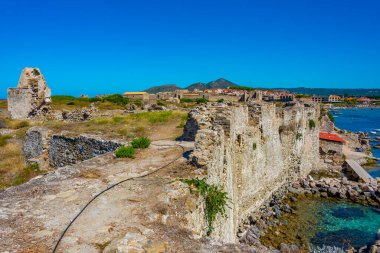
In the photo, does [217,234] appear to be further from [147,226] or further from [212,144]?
[147,226]

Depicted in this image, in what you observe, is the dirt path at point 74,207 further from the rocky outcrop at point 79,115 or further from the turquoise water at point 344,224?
the rocky outcrop at point 79,115

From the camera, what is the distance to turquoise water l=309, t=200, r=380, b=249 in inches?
470

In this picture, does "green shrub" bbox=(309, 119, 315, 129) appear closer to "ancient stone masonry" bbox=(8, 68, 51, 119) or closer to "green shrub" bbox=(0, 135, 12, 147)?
"green shrub" bbox=(0, 135, 12, 147)

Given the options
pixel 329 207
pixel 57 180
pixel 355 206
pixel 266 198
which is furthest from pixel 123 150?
pixel 355 206

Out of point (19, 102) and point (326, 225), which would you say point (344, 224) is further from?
point (19, 102)

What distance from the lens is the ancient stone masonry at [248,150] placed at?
7.69 m

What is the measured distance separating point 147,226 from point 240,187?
7268mm

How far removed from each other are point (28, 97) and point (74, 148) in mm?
12821

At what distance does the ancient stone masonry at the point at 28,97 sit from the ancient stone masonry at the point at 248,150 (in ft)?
51.1

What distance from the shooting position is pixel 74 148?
12.1m

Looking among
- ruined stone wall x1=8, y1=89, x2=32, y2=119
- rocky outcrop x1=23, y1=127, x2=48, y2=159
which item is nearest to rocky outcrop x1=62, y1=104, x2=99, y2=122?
ruined stone wall x1=8, y1=89, x2=32, y2=119

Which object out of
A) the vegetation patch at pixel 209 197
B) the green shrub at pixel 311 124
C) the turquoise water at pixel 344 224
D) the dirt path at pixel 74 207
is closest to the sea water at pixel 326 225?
the turquoise water at pixel 344 224

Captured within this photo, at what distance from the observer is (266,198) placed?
47.1ft

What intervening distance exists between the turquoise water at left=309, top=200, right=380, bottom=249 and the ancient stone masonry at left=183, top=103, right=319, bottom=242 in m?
2.47
